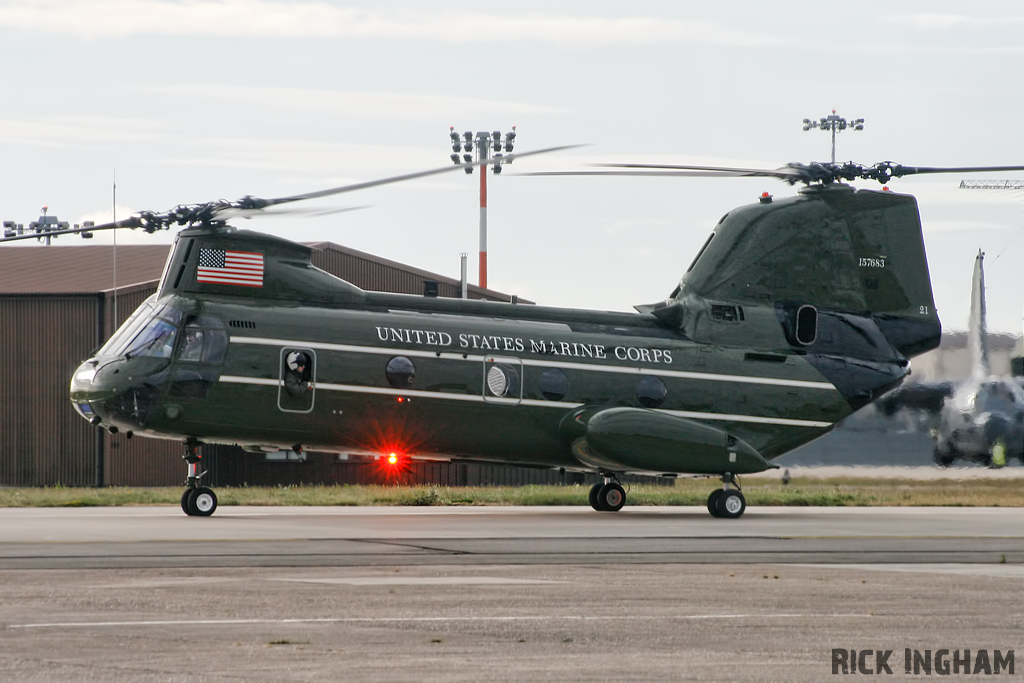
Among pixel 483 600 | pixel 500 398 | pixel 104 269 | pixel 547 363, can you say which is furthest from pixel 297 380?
pixel 104 269

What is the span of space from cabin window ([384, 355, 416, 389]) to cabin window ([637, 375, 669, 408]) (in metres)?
4.47

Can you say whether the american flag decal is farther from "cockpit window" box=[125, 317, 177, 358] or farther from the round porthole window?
the round porthole window

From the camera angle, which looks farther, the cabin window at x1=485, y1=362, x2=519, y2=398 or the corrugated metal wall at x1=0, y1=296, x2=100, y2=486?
the corrugated metal wall at x1=0, y1=296, x2=100, y2=486

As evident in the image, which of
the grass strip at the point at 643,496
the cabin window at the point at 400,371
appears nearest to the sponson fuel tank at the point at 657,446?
the grass strip at the point at 643,496

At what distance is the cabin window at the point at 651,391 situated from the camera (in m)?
25.9

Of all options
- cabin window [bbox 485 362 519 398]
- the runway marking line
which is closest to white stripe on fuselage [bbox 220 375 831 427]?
cabin window [bbox 485 362 519 398]

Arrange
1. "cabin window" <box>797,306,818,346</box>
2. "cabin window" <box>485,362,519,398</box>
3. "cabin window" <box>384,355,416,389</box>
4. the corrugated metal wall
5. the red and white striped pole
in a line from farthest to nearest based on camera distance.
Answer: the red and white striped pole
the corrugated metal wall
"cabin window" <box>797,306,818,346</box>
"cabin window" <box>485,362,519,398</box>
"cabin window" <box>384,355,416,389</box>

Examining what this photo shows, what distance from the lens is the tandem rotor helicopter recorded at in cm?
2314

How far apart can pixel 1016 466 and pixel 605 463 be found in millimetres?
8407

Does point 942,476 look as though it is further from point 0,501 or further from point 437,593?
point 0,501

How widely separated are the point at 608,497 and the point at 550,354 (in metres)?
3.74

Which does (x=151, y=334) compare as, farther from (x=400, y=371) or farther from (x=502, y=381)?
(x=502, y=381)

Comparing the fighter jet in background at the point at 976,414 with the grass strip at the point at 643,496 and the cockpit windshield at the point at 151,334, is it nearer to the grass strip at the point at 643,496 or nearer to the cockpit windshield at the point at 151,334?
the grass strip at the point at 643,496

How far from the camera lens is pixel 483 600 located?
1241 cm
